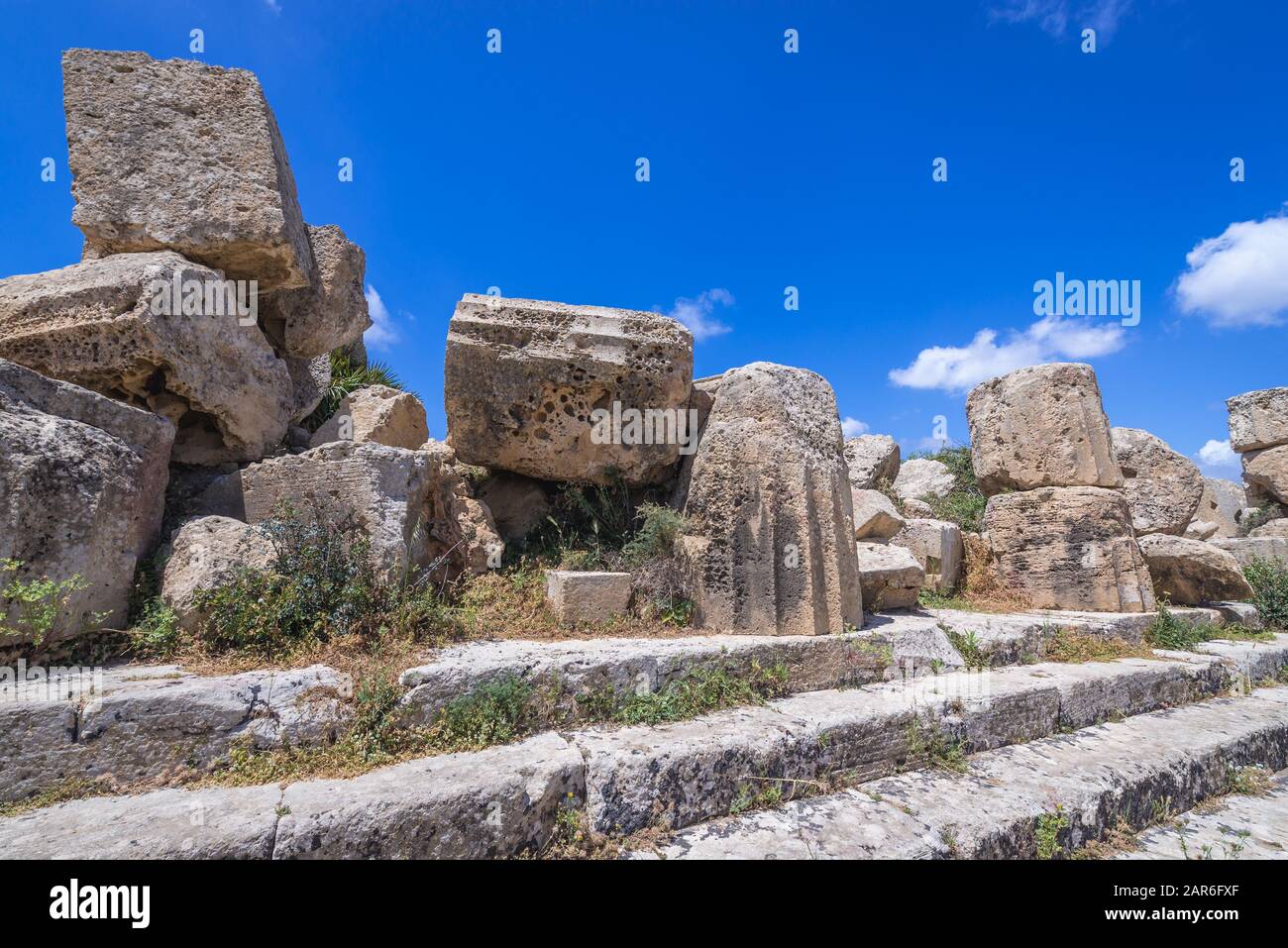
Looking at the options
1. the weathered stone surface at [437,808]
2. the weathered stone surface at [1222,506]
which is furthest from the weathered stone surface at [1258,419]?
the weathered stone surface at [437,808]

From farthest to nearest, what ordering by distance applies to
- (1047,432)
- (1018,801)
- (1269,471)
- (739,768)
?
(1269,471)
(1047,432)
(1018,801)
(739,768)

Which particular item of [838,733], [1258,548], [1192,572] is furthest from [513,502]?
[1258,548]

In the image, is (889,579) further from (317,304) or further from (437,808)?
(317,304)

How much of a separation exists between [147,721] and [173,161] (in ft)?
12.5

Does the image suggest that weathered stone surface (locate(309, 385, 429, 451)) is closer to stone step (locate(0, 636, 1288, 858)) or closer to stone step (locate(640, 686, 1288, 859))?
stone step (locate(0, 636, 1288, 858))

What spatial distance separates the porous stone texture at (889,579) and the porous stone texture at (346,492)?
380 centimetres

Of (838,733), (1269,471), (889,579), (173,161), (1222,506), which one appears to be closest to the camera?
(838,733)

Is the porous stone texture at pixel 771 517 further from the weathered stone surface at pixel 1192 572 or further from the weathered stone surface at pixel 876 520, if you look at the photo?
the weathered stone surface at pixel 1192 572

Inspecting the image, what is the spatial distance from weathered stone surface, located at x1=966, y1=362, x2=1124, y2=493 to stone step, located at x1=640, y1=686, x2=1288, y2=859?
2.45 metres

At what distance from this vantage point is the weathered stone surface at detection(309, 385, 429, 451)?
5.21 meters

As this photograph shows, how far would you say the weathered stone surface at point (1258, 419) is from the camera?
31.9 ft

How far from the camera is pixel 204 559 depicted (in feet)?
10.8

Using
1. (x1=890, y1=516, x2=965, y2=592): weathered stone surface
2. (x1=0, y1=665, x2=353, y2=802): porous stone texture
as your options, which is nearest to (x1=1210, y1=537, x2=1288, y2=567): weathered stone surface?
(x1=890, y1=516, x2=965, y2=592): weathered stone surface
